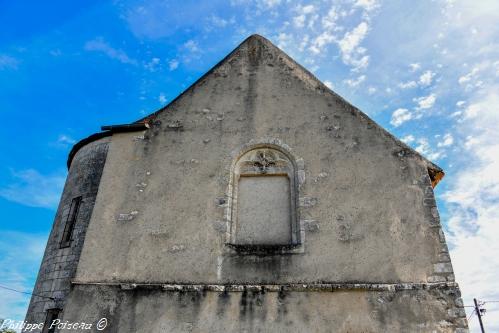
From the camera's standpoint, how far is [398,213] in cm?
581

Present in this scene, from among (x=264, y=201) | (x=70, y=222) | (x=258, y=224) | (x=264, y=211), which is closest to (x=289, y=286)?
(x=258, y=224)

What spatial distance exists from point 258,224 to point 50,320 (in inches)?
189

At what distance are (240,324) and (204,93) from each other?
4.59m

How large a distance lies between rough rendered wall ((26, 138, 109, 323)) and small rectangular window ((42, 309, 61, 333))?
93 millimetres

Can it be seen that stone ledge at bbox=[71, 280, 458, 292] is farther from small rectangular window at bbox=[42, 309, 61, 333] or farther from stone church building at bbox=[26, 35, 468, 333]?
small rectangular window at bbox=[42, 309, 61, 333]

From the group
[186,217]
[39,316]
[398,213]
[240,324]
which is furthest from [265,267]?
[39,316]

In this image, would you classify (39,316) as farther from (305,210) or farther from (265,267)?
(305,210)

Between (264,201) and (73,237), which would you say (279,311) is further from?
(73,237)

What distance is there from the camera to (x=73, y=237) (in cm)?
787

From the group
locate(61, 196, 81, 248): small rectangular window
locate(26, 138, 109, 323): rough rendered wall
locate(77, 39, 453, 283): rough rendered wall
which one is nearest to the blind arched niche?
locate(77, 39, 453, 283): rough rendered wall

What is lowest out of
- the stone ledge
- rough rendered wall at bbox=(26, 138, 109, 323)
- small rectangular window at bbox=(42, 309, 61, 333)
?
small rectangular window at bbox=(42, 309, 61, 333)

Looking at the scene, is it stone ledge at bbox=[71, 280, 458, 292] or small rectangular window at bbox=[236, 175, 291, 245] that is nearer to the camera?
stone ledge at bbox=[71, 280, 458, 292]

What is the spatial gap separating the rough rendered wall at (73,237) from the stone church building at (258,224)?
0.04 metres

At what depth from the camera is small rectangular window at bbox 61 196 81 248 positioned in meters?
8.00
